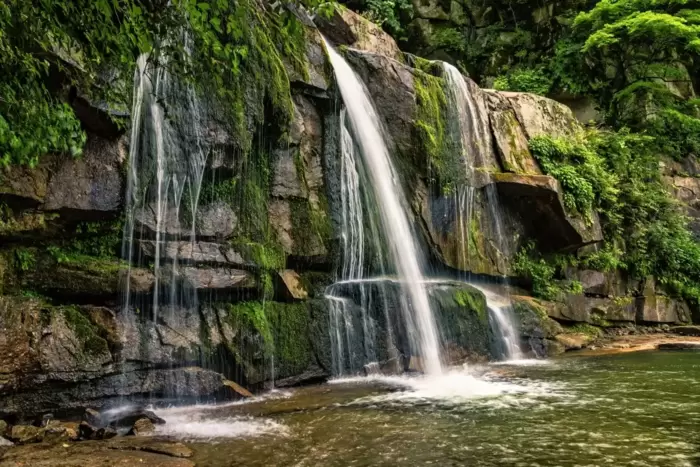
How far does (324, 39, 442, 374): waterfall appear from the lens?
11.0 m

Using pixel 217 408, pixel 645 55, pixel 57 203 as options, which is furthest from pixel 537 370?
pixel 645 55

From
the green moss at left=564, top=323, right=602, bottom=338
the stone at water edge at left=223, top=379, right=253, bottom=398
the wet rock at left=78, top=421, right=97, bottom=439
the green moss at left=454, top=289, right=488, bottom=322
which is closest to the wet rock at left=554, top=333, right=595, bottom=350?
the green moss at left=564, top=323, right=602, bottom=338

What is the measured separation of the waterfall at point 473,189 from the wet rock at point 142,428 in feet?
25.6

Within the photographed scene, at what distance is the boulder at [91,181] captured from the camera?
7152 mm

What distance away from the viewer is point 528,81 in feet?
70.2

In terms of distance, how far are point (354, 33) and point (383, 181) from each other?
18.3 feet

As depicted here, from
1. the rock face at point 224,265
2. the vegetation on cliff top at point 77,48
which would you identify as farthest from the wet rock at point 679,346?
the vegetation on cliff top at point 77,48

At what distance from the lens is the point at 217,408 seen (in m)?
7.05

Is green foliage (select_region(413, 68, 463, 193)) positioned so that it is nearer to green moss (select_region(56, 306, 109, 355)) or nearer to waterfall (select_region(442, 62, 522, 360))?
waterfall (select_region(442, 62, 522, 360))

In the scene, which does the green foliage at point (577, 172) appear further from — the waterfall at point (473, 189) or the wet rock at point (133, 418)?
the wet rock at point (133, 418)

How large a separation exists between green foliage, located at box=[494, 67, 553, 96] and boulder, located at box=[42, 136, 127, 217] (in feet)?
56.6

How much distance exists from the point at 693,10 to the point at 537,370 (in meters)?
16.1

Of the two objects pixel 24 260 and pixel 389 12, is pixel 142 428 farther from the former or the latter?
pixel 389 12

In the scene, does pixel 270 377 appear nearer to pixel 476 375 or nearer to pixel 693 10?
pixel 476 375
